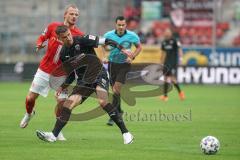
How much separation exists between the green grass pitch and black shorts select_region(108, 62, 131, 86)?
113 cm

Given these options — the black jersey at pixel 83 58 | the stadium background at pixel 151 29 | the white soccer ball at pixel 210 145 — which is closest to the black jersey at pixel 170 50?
the stadium background at pixel 151 29

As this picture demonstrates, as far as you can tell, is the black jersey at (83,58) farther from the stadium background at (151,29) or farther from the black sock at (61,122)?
the stadium background at (151,29)

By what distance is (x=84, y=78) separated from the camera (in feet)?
43.6

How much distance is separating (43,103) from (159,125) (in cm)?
828

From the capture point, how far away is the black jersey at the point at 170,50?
27.3 metres

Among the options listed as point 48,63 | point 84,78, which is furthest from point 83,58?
point 48,63

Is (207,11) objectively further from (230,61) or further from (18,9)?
(18,9)

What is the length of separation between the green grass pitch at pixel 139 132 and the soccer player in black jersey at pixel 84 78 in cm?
34

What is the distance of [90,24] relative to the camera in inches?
1478

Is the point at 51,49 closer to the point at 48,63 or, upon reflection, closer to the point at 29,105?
the point at 48,63

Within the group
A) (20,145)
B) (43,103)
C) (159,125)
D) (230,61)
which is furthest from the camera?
(230,61)

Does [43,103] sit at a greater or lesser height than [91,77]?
lesser

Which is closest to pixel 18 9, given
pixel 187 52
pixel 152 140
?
pixel 187 52

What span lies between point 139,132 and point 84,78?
261 cm
